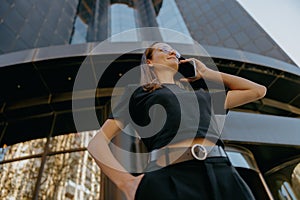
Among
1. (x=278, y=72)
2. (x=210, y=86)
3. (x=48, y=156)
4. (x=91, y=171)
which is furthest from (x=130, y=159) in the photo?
(x=278, y=72)

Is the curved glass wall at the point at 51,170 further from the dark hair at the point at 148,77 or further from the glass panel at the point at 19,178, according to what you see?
the dark hair at the point at 148,77

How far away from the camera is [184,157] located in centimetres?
116

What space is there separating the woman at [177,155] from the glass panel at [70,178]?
3.01 m

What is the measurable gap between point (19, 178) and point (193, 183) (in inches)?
183

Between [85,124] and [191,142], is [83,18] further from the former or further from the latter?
[191,142]

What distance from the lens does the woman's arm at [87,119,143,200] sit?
1.13m

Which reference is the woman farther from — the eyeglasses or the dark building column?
the dark building column

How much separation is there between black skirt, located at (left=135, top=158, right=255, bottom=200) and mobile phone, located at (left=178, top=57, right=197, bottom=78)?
73 cm

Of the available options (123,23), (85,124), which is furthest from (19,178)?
(123,23)

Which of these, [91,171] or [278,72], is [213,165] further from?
[278,72]

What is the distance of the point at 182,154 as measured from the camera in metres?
1.16

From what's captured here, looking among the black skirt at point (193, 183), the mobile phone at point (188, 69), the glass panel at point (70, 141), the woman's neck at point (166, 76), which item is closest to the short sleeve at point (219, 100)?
the mobile phone at point (188, 69)

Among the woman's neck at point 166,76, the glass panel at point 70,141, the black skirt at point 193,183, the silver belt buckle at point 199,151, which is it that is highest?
the glass panel at point 70,141

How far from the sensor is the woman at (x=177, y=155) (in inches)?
42.6
